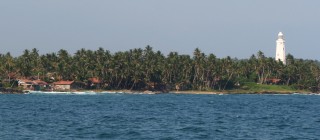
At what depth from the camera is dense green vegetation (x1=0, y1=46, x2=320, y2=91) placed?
151 m

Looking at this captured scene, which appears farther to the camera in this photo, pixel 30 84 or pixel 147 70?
pixel 147 70

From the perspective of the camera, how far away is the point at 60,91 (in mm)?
146250

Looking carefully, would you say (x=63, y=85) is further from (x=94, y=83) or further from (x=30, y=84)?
(x=94, y=83)

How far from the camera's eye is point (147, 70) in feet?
502

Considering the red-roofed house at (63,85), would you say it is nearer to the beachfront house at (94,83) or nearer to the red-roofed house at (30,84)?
the red-roofed house at (30,84)

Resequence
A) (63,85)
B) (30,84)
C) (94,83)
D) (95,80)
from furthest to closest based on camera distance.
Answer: (94,83) < (95,80) < (63,85) < (30,84)

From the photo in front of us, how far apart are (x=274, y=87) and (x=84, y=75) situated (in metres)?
56.0

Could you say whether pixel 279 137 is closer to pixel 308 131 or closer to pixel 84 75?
pixel 308 131

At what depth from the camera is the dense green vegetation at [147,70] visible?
495 ft

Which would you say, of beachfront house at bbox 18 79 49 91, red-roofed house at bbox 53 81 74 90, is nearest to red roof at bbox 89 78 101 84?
red-roofed house at bbox 53 81 74 90

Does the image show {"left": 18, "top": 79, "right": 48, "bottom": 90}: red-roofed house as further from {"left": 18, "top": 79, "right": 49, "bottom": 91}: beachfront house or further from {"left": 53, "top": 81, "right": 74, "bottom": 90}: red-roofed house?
{"left": 53, "top": 81, "right": 74, "bottom": 90}: red-roofed house

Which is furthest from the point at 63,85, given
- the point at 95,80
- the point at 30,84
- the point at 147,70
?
the point at 147,70

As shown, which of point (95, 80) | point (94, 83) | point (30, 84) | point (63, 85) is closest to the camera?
point (30, 84)

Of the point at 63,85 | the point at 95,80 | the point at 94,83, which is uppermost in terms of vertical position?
the point at 95,80
